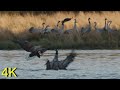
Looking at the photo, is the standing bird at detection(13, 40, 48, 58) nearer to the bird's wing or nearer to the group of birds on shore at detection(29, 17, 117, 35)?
the bird's wing

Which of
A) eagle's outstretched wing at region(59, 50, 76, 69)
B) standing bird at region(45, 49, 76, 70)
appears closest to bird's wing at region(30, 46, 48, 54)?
standing bird at region(45, 49, 76, 70)

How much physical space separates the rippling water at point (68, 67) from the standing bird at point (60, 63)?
4 centimetres

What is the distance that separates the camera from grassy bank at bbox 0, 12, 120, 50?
5348mm

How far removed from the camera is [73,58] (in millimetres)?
5359

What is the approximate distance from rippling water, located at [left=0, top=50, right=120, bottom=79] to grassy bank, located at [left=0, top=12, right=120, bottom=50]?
0.11 meters

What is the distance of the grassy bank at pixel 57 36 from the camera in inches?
211

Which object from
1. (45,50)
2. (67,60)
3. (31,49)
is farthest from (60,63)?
(31,49)

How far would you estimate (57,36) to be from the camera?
5.38 metres

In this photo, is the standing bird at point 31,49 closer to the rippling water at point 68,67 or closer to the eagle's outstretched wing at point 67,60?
the rippling water at point 68,67

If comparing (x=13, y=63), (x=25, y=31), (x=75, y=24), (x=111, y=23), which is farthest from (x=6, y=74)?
(x=111, y=23)

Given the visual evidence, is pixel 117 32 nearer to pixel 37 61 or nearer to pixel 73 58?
pixel 73 58

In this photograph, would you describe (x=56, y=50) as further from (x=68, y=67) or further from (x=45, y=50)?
(x=68, y=67)

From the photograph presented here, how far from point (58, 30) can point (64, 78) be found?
613 mm

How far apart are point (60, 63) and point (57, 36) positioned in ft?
1.13
